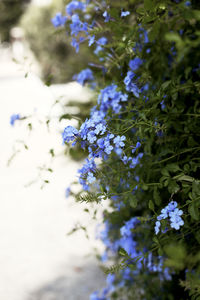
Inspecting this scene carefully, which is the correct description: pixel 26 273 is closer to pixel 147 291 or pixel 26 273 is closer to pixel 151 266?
pixel 147 291

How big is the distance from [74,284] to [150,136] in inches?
54.8

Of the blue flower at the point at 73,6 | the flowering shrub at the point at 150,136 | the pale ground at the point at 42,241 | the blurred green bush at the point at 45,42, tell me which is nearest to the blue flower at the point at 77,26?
the flowering shrub at the point at 150,136

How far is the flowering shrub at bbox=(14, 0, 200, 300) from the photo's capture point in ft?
3.54

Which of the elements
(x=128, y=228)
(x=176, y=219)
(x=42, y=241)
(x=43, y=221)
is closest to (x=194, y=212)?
(x=176, y=219)

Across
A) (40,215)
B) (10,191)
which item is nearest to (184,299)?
(40,215)

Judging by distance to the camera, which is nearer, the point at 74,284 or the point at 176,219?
the point at 176,219

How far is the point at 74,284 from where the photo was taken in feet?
7.72

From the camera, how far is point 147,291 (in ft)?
5.88

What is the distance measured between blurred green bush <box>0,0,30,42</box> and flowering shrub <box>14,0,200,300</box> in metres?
20.6

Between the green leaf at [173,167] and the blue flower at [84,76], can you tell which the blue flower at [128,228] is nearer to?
the green leaf at [173,167]

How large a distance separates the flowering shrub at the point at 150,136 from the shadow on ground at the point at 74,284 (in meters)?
0.47

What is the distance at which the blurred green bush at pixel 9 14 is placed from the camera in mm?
20719

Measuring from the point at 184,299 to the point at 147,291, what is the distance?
0.26 m

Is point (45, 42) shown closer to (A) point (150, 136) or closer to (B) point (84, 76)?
(B) point (84, 76)
